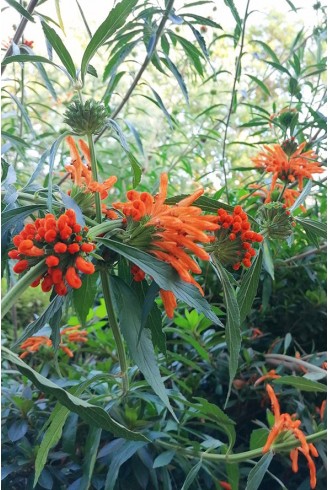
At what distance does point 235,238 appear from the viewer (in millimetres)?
460

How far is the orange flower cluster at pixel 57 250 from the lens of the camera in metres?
0.36

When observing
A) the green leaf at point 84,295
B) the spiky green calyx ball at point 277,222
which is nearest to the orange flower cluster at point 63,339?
the green leaf at point 84,295

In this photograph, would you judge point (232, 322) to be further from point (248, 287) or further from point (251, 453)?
point (251, 453)

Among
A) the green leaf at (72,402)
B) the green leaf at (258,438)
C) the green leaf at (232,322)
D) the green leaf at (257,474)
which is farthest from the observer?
the green leaf at (258,438)

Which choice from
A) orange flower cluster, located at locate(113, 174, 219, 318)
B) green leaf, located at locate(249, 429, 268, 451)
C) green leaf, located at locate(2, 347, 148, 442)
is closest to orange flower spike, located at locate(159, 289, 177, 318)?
orange flower cluster, located at locate(113, 174, 219, 318)

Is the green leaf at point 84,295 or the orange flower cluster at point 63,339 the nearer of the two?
the green leaf at point 84,295

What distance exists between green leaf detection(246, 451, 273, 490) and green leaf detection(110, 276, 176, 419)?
193mm

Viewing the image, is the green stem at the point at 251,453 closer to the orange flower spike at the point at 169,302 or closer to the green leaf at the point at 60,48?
the orange flower spike at the point at 169,302

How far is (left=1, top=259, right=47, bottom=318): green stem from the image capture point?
324 mm

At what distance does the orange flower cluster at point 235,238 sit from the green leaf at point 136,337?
3.5 inches

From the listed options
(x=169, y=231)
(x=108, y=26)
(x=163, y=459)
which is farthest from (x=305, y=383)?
(x=108, y=26)

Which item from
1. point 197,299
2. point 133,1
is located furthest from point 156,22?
point 197,299

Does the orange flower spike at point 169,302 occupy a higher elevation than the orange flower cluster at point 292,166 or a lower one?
lower

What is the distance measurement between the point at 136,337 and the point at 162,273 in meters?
0.05
